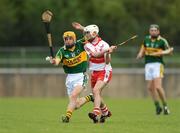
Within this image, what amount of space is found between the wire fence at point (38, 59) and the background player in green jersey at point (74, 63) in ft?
67.4

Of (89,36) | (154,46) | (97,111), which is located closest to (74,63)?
(89,36)

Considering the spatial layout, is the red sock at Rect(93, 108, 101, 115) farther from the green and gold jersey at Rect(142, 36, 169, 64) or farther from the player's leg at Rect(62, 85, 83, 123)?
the green and gold jersey at Rect(142, 36, 169, 64)

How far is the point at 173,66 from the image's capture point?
129 feet

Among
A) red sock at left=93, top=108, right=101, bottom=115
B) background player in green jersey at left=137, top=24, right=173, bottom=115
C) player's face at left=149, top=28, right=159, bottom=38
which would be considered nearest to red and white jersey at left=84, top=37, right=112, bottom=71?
red sock at left=93, top=108, right=101, bottom=115

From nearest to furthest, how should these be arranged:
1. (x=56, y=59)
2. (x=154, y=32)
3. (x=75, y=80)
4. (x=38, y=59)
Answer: (x=56, y=59), (x=75, y=80), (x=154, y=32), (x=38, y=59)

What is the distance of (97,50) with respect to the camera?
17.9 meters

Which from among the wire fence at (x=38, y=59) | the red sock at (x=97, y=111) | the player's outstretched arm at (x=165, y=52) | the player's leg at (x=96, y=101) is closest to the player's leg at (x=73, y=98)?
Result: the player's leg at (x=96, y=101)

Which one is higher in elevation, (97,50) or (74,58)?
(97,50)

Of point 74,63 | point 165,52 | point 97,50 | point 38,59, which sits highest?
point 97,50

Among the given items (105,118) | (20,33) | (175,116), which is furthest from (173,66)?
(105,118)

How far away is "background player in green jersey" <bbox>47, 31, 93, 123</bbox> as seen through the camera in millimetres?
17688

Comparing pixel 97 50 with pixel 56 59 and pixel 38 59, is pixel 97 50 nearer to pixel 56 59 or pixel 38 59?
pixel 56 59

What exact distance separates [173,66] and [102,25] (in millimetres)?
6039

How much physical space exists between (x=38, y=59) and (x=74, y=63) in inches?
850
